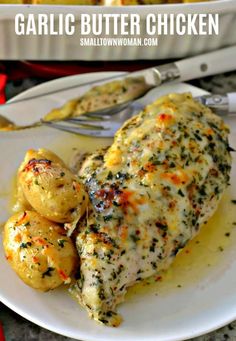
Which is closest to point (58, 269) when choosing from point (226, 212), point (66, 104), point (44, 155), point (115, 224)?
point (115, 224)

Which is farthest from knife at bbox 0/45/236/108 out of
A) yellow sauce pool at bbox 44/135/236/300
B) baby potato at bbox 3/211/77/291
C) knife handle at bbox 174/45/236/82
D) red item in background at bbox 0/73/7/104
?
baby potato at bbox 3/211/77/291

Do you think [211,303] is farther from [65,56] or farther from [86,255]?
[65,56]

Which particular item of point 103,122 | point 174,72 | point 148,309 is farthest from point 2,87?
point 148,309

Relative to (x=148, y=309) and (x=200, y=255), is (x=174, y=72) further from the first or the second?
(x=148, y=309)

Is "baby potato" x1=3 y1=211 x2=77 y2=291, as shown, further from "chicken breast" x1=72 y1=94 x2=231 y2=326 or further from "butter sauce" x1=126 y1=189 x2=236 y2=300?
"butter sauce" x1=126 y1=189 x2=236 y2=300

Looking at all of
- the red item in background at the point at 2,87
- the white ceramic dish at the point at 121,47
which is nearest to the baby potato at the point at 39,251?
the red item in background at the point at 2,87

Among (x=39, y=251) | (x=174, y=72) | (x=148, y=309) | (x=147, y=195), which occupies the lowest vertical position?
(x=148, y=309)
